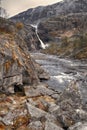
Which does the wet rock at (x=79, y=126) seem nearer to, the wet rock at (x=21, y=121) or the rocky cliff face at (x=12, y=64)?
the wet rock at (x=21, y=121)

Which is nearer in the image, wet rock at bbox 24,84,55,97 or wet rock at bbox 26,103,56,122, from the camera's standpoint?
wet rock at bbox 26,103,56,122

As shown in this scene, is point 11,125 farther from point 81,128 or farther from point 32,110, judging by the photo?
point 81,128

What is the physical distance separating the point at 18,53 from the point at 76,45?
307 ft

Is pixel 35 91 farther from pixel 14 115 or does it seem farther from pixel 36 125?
pixel 36 125

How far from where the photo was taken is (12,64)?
34.5m

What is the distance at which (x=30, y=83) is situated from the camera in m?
38.0

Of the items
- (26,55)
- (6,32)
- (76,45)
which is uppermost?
(6,32)

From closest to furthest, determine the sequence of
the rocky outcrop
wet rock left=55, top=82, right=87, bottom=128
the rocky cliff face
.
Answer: the rocky outcrop < wet rock left=55, top=82, right=87, bottom=128 < the rocky cliff face

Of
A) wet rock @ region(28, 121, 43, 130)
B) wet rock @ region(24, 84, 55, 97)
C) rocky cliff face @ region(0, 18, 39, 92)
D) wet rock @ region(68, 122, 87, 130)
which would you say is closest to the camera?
wet rock @ region(68, 122, 87, 130)

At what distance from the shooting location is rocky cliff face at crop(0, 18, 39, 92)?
109ft

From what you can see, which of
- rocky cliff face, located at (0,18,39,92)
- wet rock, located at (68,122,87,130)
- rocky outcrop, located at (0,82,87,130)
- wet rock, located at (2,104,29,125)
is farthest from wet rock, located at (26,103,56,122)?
rocky cliff face, located at (0,18,39,92)

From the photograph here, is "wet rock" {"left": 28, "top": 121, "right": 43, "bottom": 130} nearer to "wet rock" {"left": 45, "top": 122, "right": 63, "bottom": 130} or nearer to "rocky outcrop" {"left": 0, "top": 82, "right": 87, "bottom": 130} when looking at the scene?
"rocky outcrop" {"left": 0, "top": 82, "right": 87, "bottom": 130}

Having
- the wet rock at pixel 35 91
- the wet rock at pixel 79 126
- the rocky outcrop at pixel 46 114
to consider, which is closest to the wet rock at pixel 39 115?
the rocky outcrop at pixel 46 114

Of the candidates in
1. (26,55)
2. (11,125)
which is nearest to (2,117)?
(11,125)
